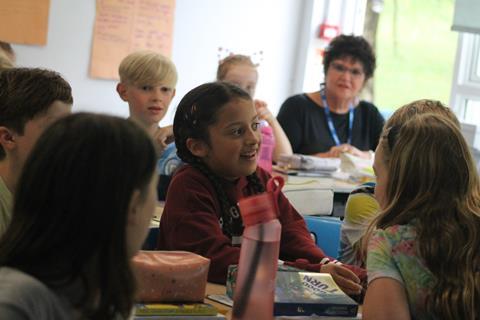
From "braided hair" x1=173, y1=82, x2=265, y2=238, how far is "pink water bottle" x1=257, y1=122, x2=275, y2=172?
1.71 m

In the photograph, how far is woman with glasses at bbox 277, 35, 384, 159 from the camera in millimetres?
4977

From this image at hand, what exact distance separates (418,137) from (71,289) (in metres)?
0.96

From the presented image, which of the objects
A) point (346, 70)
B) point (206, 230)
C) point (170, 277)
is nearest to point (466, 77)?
point (346, 70)

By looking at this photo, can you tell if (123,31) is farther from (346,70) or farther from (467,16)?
(467,16)

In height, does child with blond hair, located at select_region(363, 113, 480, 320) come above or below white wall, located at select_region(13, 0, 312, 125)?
below

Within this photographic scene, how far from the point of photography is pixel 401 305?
69.7 inches

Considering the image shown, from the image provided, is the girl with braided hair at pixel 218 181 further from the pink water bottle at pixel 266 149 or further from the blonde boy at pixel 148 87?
the pink water bottle at pixel 266 149

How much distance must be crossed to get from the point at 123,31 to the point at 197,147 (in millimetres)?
2896

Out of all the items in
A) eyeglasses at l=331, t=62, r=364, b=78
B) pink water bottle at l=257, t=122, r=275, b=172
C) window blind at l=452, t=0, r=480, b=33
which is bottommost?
pink water bottle at l=257, t=122, r=275, b=172

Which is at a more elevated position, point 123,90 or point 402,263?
point 123,90

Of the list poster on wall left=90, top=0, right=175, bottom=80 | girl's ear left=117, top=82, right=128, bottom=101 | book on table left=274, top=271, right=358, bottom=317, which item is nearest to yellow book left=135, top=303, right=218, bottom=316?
book on table left=274, top=271, right=358, bottom=317

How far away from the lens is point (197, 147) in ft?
7.94

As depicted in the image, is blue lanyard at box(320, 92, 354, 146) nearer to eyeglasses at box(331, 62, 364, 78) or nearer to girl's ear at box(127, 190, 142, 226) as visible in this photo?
eyeglasses at box(331, 62, 364, 78)

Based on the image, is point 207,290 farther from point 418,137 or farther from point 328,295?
point 418,137
